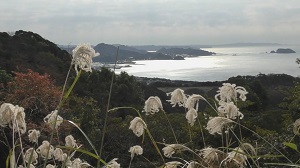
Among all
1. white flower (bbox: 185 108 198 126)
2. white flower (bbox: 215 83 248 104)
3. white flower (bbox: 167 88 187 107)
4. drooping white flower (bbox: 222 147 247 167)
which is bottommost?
drooping white flower (bbox: 222 147 247 167)

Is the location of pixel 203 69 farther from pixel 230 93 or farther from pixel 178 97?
pixel 230 93

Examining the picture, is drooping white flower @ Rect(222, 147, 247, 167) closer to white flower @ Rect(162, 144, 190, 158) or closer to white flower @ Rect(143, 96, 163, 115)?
white flower @ Rect(162, 144, 190, 158)

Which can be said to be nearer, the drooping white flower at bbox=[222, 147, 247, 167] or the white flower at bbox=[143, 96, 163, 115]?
the drooping white flower at bbox=[222, 147, 247, 167]

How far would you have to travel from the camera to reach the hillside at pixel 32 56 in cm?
3073

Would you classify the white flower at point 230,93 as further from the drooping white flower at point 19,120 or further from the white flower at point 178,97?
the drooping white flower at point 19,120

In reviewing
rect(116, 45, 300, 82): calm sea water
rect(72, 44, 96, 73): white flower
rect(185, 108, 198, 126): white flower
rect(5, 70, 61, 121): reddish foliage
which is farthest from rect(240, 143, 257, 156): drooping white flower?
rect(116, 45, 300, 82): calm sea water

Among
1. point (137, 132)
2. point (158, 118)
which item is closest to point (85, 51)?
point (137, 132)

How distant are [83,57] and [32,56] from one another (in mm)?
33518

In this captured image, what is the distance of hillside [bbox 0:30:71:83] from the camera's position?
101 ft

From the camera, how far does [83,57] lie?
1621 millimetres

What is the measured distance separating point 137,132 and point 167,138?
1116cm

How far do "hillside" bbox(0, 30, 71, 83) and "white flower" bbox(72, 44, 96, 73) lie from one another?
28.2 meters

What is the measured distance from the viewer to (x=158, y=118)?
53.4ft

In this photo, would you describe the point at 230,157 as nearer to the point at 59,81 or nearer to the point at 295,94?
the point at 295,94
